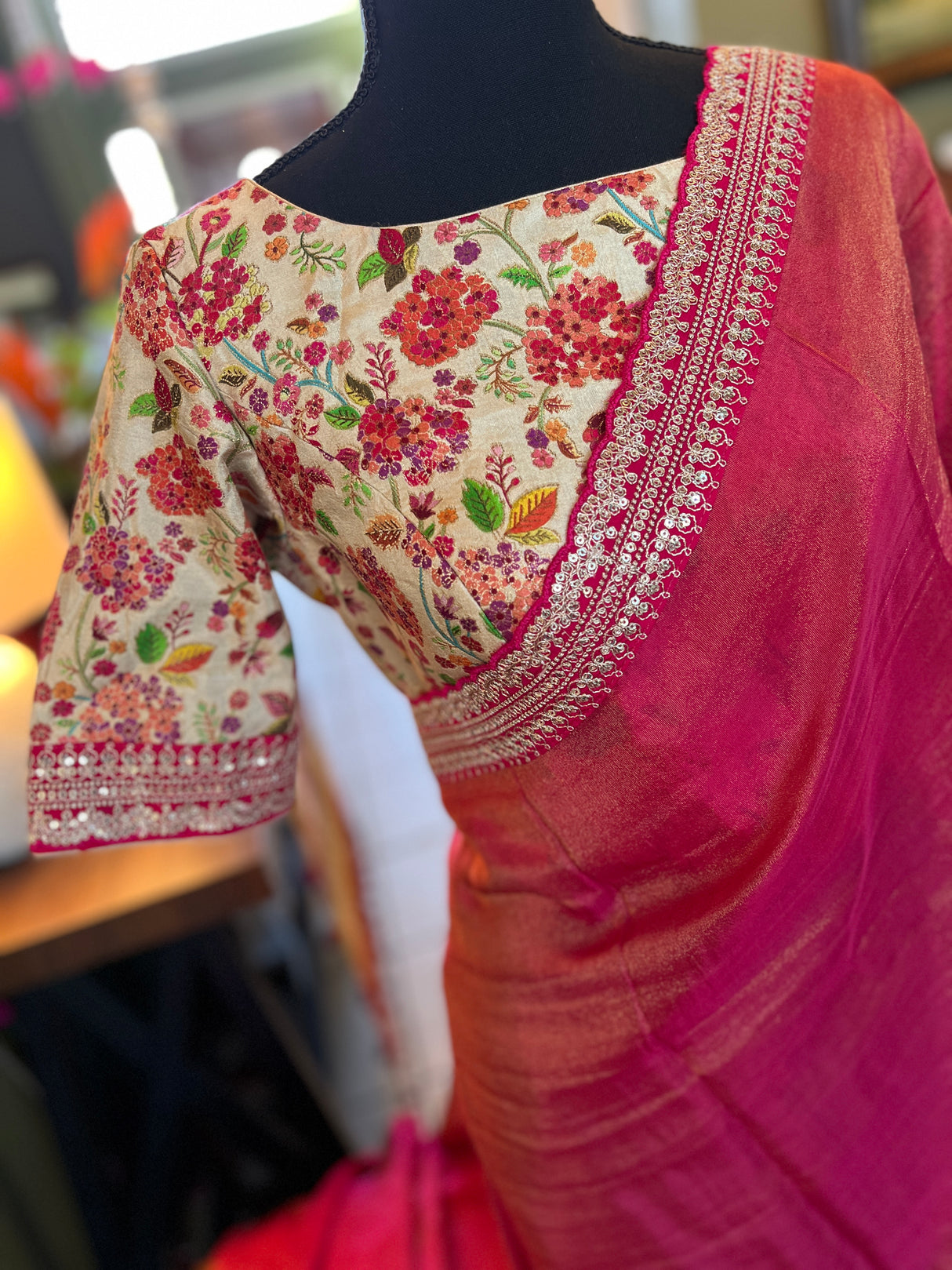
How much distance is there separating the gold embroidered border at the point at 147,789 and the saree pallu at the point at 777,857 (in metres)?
→ 0.17

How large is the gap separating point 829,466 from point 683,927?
1.07 feet

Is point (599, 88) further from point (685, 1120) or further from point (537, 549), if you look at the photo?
point (685, 1120)

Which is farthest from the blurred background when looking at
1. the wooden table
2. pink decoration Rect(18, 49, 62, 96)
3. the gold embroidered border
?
pink decoration Rect(18, 49, 62, 96)

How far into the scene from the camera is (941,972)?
30.6 inches

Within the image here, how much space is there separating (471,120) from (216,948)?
93cm

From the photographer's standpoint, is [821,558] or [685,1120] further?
[685,1120]

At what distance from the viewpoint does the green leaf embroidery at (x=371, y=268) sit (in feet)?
2.18

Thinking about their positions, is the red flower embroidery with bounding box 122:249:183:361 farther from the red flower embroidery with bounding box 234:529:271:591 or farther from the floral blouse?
the red flower embroidery with bounding box 234:529:271:591

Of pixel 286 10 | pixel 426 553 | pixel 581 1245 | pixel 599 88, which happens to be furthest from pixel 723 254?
pixel 286 10

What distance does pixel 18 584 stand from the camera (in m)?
1.29

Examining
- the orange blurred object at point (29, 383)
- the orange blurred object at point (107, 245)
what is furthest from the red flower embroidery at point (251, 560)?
the orange blurred object at point (107, 245)

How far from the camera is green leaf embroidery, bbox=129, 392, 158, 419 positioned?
2.33 feet

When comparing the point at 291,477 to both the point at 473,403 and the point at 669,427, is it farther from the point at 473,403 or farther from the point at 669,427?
the point at 669,427

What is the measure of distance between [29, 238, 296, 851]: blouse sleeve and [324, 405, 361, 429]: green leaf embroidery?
0.07m
